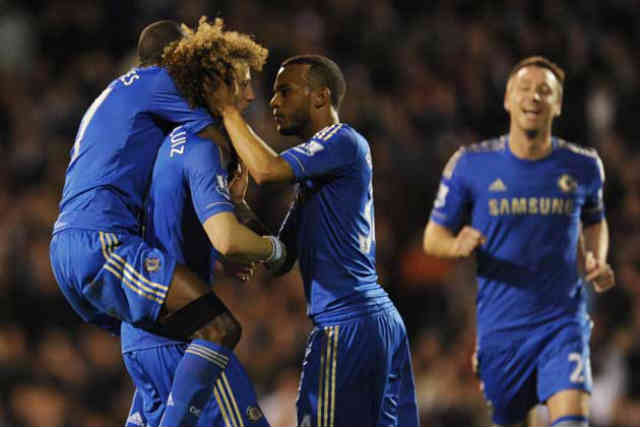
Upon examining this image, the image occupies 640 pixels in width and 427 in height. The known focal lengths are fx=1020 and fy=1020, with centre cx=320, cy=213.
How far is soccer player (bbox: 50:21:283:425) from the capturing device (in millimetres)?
4297

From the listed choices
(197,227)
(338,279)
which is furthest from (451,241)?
(197,227)

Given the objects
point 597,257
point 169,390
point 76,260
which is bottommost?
point 169,390

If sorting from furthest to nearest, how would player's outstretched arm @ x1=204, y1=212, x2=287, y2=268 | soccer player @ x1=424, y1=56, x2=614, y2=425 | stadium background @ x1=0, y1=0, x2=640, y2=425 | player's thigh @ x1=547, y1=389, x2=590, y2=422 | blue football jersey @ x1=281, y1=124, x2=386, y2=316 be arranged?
stadium background @ x1=0, y1=0, x2=640, y2=425 < soccer player @ x1=424, y1=56, x2=614, y2=425 < player's thigh @ x1=547, y1=389, x2=590, y2=422 < blue football jersey @ x1=281, y1=124, x2=386, y2=316 < player's outstretched arm @ x1=204, y1=212, x2=287, y2=268

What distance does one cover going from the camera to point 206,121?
4.61 meters

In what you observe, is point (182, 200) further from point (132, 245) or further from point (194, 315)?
point (194, 315)

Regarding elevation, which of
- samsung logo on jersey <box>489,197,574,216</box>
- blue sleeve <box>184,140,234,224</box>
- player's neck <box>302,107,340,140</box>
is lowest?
samsung logo on jersey <box>489,197,574,216</box>

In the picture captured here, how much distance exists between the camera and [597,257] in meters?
5.86

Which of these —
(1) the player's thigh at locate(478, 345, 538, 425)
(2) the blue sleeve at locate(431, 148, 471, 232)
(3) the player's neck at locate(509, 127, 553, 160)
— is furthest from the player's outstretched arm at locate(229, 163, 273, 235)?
(3) the player's neck at locate(509, 127, 553, 160)

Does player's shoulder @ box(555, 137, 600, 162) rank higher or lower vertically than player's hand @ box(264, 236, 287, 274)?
higher

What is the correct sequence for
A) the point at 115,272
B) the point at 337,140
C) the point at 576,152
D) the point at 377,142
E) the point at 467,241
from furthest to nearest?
the point at 377,142, the point at 576,152, the point at 467,241, the point at 337,140, the point at 115,272

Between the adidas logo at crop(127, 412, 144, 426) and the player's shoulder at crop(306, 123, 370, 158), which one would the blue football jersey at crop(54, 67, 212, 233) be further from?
the adidas logo at crop(127, 412, 144, 426)

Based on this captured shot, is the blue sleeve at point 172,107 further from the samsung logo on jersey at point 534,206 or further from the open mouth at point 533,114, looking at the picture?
the open mouth at point 533,114

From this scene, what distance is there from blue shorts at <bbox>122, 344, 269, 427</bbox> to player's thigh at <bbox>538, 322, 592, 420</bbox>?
1.79 meters

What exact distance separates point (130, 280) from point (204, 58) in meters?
1.06
